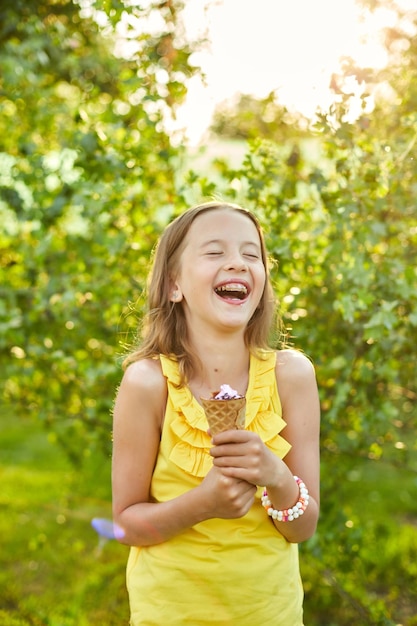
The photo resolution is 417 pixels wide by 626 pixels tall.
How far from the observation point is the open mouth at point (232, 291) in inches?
83.3

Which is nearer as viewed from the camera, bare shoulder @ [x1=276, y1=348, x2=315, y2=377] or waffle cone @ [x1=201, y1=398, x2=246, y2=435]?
waffle cone @ [x1=201, y1=398, x2=246, y2=435]

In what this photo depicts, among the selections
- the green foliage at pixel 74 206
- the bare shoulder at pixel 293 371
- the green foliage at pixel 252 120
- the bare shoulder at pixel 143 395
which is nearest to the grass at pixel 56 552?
the green foliage at pixel 74 206

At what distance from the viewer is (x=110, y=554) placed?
3.99 m

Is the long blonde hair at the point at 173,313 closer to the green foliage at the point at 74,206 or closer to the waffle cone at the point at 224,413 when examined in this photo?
the waffle cone at the point at 224,413

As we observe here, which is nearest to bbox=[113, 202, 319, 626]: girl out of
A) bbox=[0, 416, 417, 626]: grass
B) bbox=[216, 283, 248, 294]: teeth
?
bbox=[216, 283, 248, 294]: teeth

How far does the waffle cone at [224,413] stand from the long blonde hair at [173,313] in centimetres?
42

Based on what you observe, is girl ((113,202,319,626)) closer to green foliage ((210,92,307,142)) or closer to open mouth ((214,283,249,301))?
open mouth ((214,283,249,301))

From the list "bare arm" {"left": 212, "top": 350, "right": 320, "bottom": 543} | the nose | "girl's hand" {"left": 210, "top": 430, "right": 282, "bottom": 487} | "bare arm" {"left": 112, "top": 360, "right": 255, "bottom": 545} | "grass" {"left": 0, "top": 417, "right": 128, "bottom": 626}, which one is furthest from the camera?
"grass" {"left": 0, "top": 417, "right": 128, "bottom": 626}

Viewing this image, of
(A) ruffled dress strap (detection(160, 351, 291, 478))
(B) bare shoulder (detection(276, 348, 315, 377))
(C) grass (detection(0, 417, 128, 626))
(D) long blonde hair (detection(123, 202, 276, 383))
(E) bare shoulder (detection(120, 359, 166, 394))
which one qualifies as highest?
(D) long blonde hair (detection(123, 202, 276, 383))

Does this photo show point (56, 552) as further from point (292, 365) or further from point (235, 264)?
point (235, 264)

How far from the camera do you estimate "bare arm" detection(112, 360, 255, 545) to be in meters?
2.01

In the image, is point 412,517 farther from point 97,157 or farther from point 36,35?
point 36,35

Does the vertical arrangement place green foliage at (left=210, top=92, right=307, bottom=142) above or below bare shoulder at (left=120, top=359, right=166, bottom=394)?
above

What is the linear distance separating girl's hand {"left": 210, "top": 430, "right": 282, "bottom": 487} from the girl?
10cm
